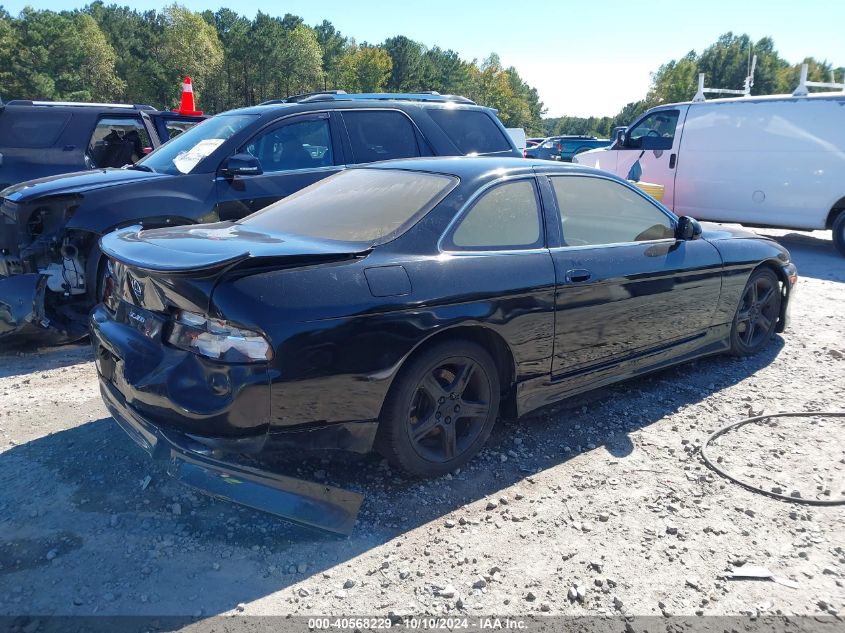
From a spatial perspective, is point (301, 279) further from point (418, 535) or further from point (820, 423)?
point (820, 423)

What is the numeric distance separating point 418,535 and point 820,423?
2.79 m

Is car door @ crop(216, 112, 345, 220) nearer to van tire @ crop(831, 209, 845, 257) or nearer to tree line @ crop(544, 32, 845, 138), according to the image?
van tire @ crop(831, 209, 845, 257)

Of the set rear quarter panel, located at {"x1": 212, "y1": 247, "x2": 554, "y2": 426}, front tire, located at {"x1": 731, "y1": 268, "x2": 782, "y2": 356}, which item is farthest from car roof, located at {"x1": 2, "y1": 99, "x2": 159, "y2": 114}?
front tire, located at {"x1": 731, "y1": 268, "x2": 782, "y2": 356}

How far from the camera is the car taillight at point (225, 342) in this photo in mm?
2662

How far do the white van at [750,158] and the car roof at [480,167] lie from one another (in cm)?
736

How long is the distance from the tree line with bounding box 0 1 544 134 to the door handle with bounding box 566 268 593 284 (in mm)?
57437

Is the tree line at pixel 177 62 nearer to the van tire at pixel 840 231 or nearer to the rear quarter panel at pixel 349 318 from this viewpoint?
the van tire at pixel 840 231

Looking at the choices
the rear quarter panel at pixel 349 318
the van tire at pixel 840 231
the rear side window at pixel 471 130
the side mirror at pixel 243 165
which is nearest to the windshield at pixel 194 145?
the side mirror at pixel 243 165

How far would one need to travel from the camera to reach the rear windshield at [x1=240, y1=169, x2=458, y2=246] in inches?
131

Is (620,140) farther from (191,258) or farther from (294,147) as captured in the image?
(191,258)

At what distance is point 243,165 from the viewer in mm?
5340

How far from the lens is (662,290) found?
419cm

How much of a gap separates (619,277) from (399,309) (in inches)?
63.2

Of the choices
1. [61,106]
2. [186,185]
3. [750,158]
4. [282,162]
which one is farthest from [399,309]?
[750,158]
